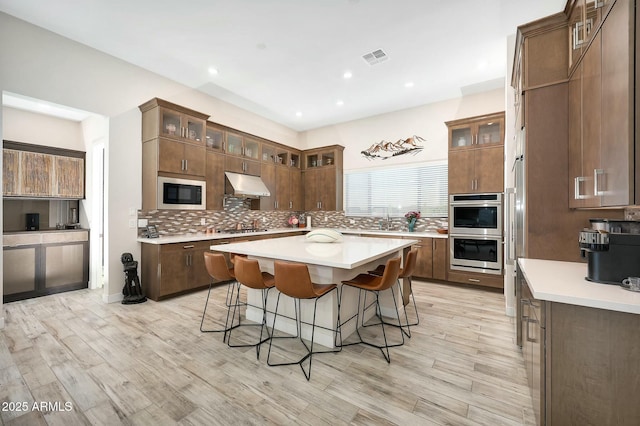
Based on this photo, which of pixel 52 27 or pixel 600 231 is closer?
pixel 600 231

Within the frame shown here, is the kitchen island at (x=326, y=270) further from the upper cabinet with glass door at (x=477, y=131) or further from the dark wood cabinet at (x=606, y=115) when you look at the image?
the upper cabinet with glass door at (x=477, y=131)

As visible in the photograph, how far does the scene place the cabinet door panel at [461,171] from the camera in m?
4.56

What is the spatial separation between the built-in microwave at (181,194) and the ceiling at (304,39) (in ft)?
5.63

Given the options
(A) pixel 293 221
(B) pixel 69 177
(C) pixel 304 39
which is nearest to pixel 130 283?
(B) pixel 69 177

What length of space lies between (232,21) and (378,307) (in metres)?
3.73

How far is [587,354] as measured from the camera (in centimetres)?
126

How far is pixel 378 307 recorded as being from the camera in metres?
3.24

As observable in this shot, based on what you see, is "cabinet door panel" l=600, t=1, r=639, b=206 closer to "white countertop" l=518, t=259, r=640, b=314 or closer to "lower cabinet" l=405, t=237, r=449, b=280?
"white countertop" l=518, t=259, r=640, b=314

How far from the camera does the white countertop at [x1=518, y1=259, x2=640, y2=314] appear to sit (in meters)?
1.15

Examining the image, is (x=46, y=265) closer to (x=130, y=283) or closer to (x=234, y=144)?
(x=130, y=283)

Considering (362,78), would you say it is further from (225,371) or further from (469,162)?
(225,371)

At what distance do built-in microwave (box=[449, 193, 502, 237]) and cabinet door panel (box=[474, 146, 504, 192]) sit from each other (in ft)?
0.46

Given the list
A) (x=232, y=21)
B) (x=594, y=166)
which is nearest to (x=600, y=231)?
(x=594, y=166)

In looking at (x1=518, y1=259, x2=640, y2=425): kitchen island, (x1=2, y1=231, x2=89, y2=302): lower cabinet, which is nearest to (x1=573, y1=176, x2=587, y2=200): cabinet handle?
(x1=518, y1=259, x2=640, y2=425): kitchen island
